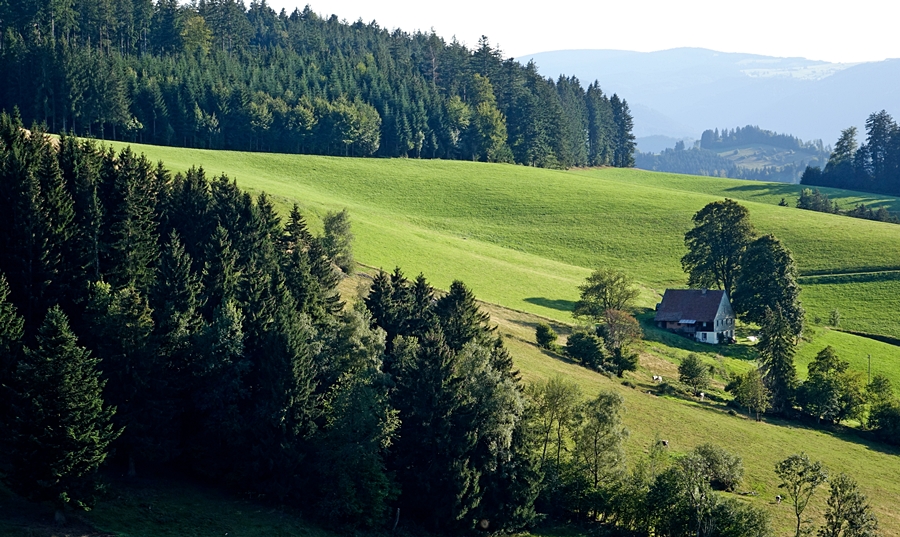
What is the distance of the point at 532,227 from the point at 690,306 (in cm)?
3971

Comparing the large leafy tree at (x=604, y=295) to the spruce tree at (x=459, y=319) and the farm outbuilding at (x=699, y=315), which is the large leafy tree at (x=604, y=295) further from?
the spruce tree at (x=459, y=319)

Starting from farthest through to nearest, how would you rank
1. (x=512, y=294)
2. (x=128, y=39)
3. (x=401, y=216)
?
(x=128, y=39)
(x=401, y=216)
(x=512, y=294)

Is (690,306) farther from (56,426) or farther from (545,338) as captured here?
(56,426)

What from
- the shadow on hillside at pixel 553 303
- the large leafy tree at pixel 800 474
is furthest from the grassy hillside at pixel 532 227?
the large leafy tree at pixel 800 474

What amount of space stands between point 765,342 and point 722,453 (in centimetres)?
2315

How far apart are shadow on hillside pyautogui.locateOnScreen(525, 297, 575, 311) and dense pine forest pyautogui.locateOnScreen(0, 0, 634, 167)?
77.0 metres

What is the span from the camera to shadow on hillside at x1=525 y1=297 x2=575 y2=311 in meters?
83.3

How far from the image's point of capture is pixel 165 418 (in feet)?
136

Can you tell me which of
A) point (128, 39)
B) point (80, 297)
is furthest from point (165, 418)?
point (128, 39)

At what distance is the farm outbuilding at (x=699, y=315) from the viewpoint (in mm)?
85250

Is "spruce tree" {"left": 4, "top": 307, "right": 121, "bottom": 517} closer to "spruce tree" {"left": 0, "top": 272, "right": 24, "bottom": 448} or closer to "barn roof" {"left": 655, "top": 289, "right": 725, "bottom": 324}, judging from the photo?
"spruce tree" {"left": 0, "top": 272, "right": 24, "bottom": 448}

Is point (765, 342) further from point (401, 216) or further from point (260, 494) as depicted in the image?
point (401, 216)

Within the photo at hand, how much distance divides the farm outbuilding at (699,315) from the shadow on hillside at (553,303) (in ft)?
33.7

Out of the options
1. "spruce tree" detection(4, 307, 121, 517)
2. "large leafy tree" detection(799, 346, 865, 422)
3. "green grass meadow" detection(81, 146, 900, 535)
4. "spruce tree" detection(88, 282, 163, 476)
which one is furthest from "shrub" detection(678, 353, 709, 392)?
"spruce tree" detection(4, 307, 121, 517)
